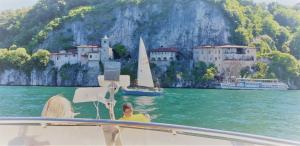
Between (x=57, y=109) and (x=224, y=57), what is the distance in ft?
109

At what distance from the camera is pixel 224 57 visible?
34312 mm

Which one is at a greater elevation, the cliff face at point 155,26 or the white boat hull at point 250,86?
the cliff face at point 155,26

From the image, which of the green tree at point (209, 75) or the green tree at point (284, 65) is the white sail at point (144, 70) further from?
the green tree at point (284, 65)

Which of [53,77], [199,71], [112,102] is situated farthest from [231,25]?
[112,102]

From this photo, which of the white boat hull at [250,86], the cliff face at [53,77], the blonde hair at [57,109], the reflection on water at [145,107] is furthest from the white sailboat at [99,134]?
the cliff face at [53,77]

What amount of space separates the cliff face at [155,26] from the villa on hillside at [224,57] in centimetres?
94

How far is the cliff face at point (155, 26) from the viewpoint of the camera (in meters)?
35.4

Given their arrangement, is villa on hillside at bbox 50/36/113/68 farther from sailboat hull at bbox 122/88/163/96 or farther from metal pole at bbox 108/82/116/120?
metal pole at bbox 108/82/116/120

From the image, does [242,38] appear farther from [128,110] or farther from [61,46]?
[128,110]

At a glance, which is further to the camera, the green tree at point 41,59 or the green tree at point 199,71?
the green tree at point 41,59

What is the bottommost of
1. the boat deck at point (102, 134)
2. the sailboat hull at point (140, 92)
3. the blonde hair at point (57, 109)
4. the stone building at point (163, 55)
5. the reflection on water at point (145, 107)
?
the reflection on water at point (145, 107)

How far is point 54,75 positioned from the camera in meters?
36.1

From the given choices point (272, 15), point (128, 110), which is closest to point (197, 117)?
point (128, 110)

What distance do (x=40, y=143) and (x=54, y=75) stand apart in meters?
35.4
